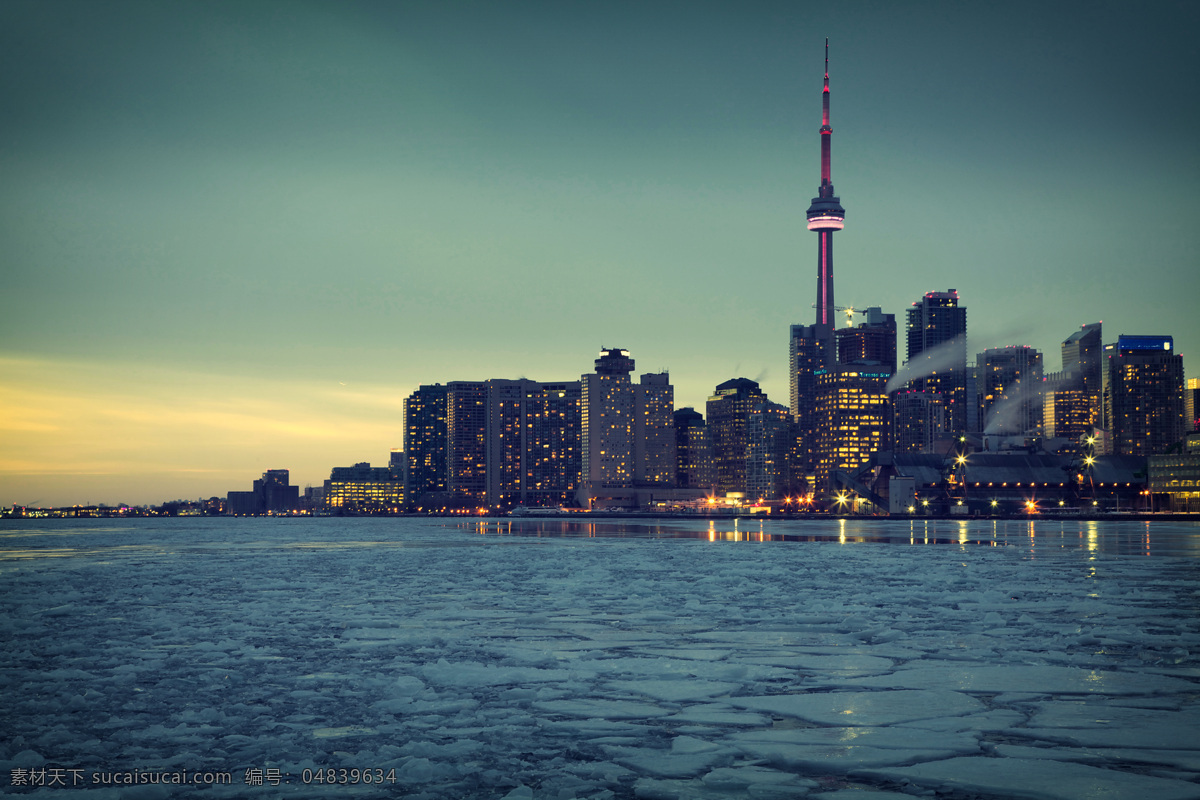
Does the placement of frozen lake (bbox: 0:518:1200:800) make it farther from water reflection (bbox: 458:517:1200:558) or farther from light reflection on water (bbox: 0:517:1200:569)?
water reflection (bbox: 458:517:1200:558)

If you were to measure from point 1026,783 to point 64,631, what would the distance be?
22099 millimetres

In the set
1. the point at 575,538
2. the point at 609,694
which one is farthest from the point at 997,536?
the point at 609,694

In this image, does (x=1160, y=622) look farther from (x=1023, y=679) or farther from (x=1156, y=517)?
(x=1156, y=517)

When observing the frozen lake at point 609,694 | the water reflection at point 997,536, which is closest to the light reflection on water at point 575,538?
the water reflection at point 997,536

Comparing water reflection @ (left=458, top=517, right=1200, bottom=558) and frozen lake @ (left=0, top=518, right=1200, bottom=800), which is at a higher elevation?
frozen lake @ (left=0, top=518, right=1200, bottom=800)

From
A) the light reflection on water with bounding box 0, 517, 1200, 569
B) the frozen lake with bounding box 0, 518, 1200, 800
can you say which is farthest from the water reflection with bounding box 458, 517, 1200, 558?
the frozen lake with bounding box 0, 518, 1200, 800

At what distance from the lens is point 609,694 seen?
15484 millimetres

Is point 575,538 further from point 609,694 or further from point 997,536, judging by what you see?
point 609,694

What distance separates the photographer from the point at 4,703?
50.1ft

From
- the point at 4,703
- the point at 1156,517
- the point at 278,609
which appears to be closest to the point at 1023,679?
the point at 4,703

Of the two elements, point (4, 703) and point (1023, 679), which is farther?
point (1023, 679)

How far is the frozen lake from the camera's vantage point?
10969 millimetres

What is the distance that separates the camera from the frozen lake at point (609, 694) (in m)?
11.0

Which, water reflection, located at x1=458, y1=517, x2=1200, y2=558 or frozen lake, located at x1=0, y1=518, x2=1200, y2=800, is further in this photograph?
water reflection, located at x1=458, y1=517, x2=1200, y2=558
